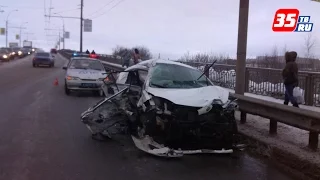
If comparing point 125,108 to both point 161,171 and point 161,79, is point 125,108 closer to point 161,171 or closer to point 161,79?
point 161,79

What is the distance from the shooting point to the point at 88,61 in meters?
17.1

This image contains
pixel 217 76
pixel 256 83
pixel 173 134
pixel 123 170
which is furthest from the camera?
pixel 217 76

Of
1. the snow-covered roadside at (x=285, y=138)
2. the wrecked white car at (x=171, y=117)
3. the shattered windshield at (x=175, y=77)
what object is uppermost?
the shattered windshield at (x=175, y=77)

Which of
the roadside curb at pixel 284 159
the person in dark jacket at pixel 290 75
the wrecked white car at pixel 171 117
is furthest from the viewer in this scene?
the person in dark jacket at pixel 290 75

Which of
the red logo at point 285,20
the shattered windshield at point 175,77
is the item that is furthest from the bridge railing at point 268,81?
the red logo at point 285,20

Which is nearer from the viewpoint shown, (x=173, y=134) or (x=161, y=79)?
(x=173, y=134)

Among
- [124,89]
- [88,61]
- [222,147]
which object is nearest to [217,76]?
[88,61]

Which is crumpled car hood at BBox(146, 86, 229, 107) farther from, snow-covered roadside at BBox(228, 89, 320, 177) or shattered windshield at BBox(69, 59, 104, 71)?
shattered windshield at BBox(69, 59, 104, 71)

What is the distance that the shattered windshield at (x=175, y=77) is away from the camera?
793cm

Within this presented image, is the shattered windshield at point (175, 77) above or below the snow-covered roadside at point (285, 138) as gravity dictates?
above

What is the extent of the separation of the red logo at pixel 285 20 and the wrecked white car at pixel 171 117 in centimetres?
228

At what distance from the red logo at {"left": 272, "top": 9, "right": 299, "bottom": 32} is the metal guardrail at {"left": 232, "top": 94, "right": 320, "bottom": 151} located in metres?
1.88

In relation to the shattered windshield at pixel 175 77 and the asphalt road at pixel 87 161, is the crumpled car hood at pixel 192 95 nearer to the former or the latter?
the shattered windshield at pixel 175 77

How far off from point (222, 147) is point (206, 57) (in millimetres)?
15896
